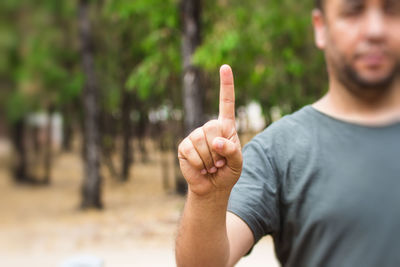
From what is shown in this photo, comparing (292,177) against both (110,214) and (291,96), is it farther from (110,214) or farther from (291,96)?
(110,214)

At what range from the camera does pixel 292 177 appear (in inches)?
74.1

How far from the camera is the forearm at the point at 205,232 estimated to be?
177 centimetres

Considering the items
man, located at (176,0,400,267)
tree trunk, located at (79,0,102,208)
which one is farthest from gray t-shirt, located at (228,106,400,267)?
tree trunk, located at (79,0,102,208)

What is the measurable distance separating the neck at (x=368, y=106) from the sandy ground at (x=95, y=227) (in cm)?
415

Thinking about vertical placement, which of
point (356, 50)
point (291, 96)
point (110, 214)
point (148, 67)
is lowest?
point (110, 214)

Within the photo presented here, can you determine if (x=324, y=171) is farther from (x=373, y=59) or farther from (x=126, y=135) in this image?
(x=126, y=135)

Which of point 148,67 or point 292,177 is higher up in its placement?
point 292,177

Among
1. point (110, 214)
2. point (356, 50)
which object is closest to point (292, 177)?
point (356, 50)

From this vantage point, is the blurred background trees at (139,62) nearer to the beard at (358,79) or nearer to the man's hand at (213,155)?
the beard at (358,79)

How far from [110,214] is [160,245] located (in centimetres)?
484

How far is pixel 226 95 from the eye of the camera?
5.87 ft

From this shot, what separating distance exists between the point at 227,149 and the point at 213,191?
6.3 inches

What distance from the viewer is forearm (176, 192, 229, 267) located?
177 centimetres

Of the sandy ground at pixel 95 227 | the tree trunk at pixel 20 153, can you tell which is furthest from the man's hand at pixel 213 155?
the tree trunk at pixel 20 153
